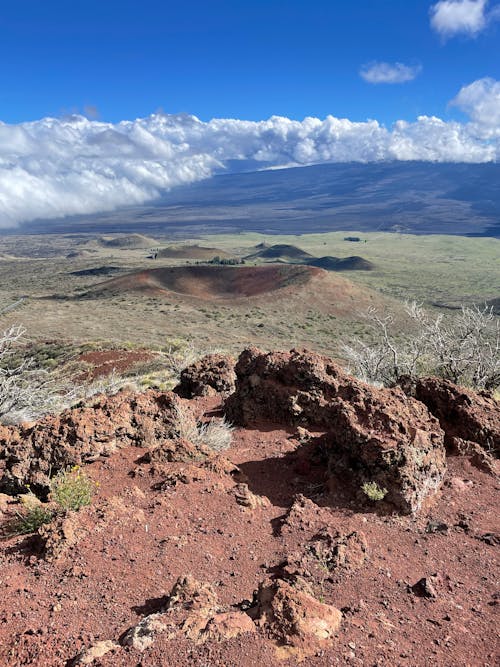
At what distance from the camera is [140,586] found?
379cm

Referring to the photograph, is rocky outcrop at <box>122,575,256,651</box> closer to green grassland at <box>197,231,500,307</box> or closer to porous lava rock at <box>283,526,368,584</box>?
porous lava rock at <box>283,526,368,584</box>

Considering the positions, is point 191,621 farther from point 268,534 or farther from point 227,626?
point 268,534

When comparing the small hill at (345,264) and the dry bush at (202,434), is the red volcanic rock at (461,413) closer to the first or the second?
the dry bush at (202,434)

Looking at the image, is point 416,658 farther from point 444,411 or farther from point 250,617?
point 444,411

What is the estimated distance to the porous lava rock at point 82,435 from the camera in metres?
5.39

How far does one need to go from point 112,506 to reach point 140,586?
0.98 meters

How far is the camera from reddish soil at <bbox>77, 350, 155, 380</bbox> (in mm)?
18344

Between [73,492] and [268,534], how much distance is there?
1924 millimetres

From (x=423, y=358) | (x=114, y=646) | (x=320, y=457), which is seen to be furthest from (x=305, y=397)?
(x=423, y=358)

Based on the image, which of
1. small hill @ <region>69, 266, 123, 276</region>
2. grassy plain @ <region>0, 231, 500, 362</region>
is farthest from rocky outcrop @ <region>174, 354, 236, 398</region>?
small hill @ <region>69, 266, 123, 276</region>

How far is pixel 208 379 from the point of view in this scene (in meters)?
9.13

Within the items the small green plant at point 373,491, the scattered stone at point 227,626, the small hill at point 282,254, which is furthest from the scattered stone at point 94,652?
the small hill at point 282,254

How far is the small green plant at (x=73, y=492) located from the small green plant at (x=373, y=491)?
2848 mm

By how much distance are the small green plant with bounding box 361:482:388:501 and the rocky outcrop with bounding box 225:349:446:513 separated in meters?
0.05
